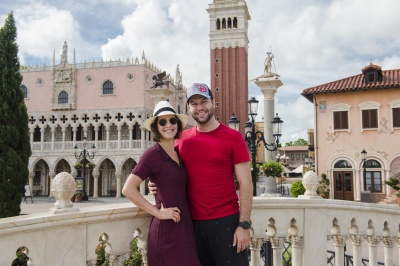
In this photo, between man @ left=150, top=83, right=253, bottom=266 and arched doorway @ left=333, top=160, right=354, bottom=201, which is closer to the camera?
man @ left=150, top=83, right=253, bottom=266

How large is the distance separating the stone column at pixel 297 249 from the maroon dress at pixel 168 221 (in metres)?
1.72

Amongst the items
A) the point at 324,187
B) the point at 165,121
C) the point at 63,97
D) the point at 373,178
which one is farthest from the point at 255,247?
the point at 63,97

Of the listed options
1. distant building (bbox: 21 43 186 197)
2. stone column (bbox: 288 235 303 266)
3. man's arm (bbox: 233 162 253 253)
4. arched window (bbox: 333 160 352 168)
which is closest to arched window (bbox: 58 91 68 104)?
distant building (bbox: 21 43 186 197)

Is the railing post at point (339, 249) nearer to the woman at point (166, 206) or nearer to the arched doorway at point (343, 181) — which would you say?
the woman at point (166, 206)

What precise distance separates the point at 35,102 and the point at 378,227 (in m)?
35.5

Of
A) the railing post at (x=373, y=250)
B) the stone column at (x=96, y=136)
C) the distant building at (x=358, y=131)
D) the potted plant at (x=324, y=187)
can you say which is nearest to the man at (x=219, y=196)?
the railing post at (x=373, y=250)

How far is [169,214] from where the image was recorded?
110 inches

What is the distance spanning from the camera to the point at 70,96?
1350 inches

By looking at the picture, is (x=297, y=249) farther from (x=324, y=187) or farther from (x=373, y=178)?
(x=373, y=178)

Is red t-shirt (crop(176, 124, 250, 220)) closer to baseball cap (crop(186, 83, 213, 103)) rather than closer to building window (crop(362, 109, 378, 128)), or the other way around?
baseball cap (crop(186, 83, 213, 103))

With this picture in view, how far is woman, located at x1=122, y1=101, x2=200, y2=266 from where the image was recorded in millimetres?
2793

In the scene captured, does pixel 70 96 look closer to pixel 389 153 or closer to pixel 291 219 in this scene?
pixel 389 153

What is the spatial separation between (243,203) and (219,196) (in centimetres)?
20

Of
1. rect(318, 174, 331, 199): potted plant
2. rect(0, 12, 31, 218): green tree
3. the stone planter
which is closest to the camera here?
rect(0, 12, 31, 218): green tree
